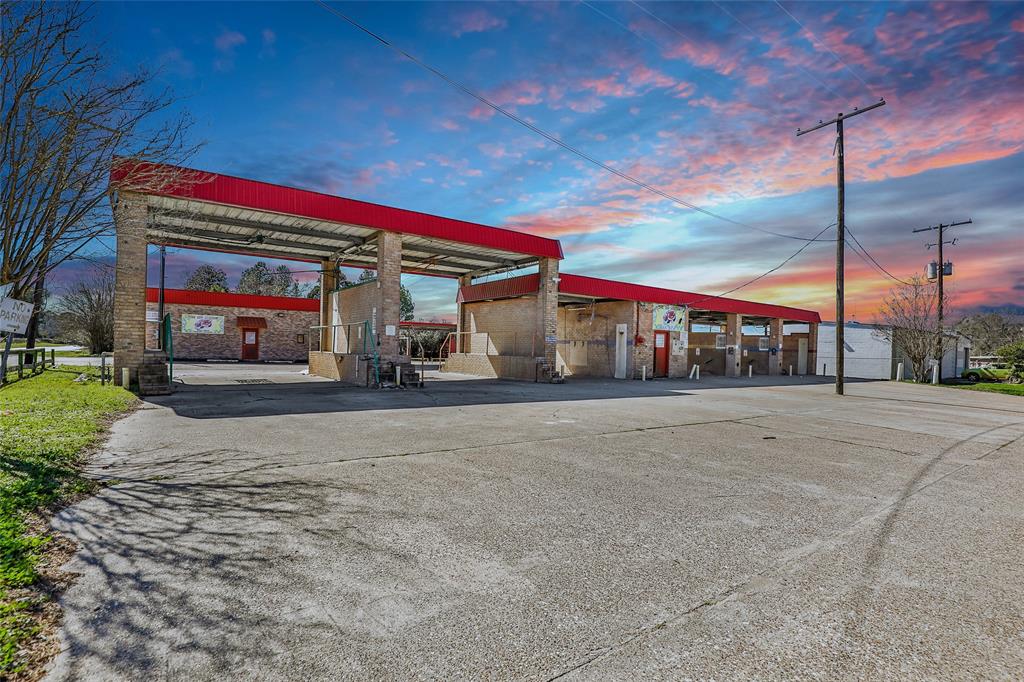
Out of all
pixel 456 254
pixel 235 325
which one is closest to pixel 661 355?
pixel 456 254

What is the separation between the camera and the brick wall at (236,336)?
3212 cm

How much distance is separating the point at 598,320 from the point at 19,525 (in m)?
25.2

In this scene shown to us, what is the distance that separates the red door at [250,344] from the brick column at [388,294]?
68.8 feet

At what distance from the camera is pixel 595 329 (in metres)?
27.6

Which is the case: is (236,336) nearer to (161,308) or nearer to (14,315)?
(161,308)

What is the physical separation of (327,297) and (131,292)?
10389mm

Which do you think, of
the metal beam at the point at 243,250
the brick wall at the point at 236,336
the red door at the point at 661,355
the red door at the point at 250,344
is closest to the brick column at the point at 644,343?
the red door at the point at 661,355

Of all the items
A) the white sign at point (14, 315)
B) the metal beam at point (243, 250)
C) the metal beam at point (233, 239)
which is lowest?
the white sign at point (14, 315)

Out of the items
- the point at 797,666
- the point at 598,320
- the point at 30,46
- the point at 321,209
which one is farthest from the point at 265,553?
the point at 598,320

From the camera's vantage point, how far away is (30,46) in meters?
5.36

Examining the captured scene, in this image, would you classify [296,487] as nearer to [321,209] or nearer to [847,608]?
[847,608]

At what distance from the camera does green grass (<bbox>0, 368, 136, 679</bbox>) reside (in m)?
2.69

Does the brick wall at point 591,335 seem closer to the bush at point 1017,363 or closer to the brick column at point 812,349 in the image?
the brick column at point 812,349

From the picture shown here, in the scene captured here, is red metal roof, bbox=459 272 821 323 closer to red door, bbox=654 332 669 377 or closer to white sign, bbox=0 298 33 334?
red door, bbox=654 332 669 377
